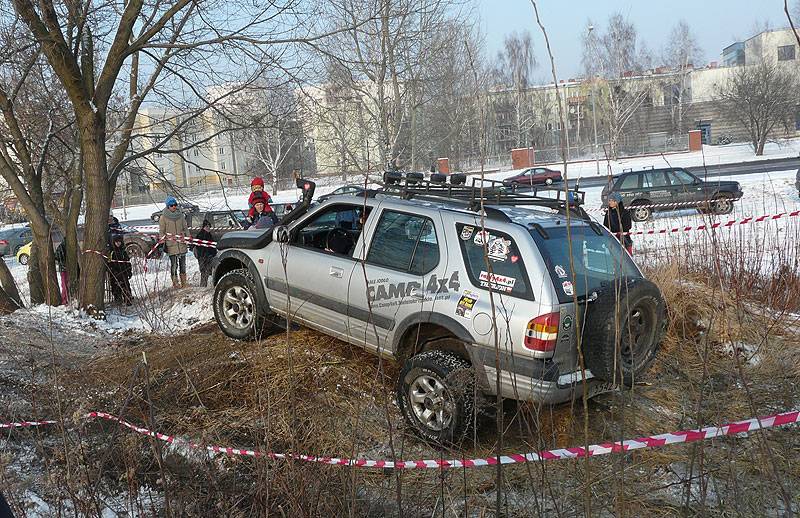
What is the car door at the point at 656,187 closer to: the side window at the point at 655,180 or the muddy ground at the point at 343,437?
the side window at the point at 655,180

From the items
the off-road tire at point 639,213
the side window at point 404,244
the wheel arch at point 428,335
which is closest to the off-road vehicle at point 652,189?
the off-road tire at point 639,213

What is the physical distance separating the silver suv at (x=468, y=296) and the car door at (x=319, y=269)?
1cm

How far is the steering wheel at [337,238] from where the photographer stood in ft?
Answer: 20.8

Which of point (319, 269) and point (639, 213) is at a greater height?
point (319, 269)

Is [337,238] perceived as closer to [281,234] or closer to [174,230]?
[281,234]

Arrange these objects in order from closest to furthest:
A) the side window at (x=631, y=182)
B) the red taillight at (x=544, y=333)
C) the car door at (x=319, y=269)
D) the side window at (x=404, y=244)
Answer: the red taillight at (x=544, y=333) < the side window at (x=404, y=244) < the car door at (x=319, y=269) < the side window at (x=631, y=182)

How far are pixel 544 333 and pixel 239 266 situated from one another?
3.88m

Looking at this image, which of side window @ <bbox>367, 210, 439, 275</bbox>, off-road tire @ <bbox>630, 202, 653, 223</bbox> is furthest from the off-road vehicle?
side window @ <bbox>367, 210, 439, 275</bbox>

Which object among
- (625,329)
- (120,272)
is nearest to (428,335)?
(625,329)

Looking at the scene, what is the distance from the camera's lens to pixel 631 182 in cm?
2102

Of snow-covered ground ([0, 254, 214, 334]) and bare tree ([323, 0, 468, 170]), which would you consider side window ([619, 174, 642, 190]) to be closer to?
bare tree ([323, 0, 468, 170])

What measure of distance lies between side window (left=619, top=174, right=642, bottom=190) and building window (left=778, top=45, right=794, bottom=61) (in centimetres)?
5128

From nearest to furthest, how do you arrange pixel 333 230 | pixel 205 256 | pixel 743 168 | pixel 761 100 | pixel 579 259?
pixel 579 259 < pixel 333 230 < pixel 205 256 < pixel 743 168 < pixel 761 100

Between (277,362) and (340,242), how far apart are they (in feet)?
4.13
